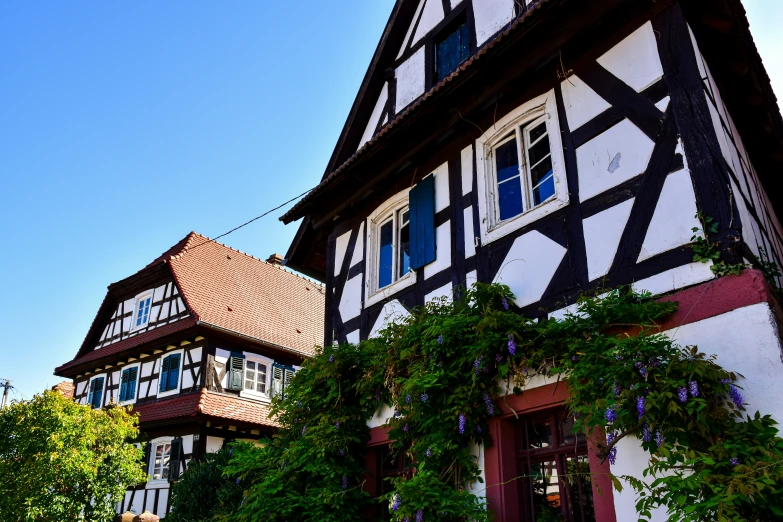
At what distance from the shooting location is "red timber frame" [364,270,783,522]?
4.95 m

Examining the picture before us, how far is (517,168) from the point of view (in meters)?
7.58

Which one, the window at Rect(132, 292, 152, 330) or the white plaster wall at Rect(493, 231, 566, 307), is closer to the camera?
the white plaster wall at Rect(493, 231, 566, 307)

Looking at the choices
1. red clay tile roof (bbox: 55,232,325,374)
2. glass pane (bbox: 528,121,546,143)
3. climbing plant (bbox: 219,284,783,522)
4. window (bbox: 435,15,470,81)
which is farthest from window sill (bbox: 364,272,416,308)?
red clay tile roof (bbox: 55,232,325,374)

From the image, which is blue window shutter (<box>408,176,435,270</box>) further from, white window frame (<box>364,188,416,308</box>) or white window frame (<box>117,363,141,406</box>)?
white window frame (<box>117,363,141,406</box>)

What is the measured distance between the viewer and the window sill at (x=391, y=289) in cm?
862

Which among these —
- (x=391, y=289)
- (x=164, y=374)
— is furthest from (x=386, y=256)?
(x=164, y=374)

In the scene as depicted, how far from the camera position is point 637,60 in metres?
6.38

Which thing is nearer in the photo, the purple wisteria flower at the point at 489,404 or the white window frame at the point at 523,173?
the purple wisteria flower at the point at 489,404

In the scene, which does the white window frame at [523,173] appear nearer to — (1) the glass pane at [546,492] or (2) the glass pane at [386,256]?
(2) the glass pane at [386,256]

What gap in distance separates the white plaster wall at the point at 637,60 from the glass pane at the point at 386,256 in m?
4.08

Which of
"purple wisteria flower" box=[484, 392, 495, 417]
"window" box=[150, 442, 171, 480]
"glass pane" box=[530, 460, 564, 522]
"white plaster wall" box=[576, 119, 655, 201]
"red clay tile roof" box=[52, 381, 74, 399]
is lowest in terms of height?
"glass pane" box=[530, 460, 564, 522]

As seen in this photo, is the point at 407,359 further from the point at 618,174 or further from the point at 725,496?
the point at 725,496

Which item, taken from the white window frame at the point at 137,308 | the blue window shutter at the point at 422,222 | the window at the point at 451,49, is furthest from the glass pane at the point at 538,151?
the white window frame at the point at 137,308

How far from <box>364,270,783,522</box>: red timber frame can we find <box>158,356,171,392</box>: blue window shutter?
42.2ft
